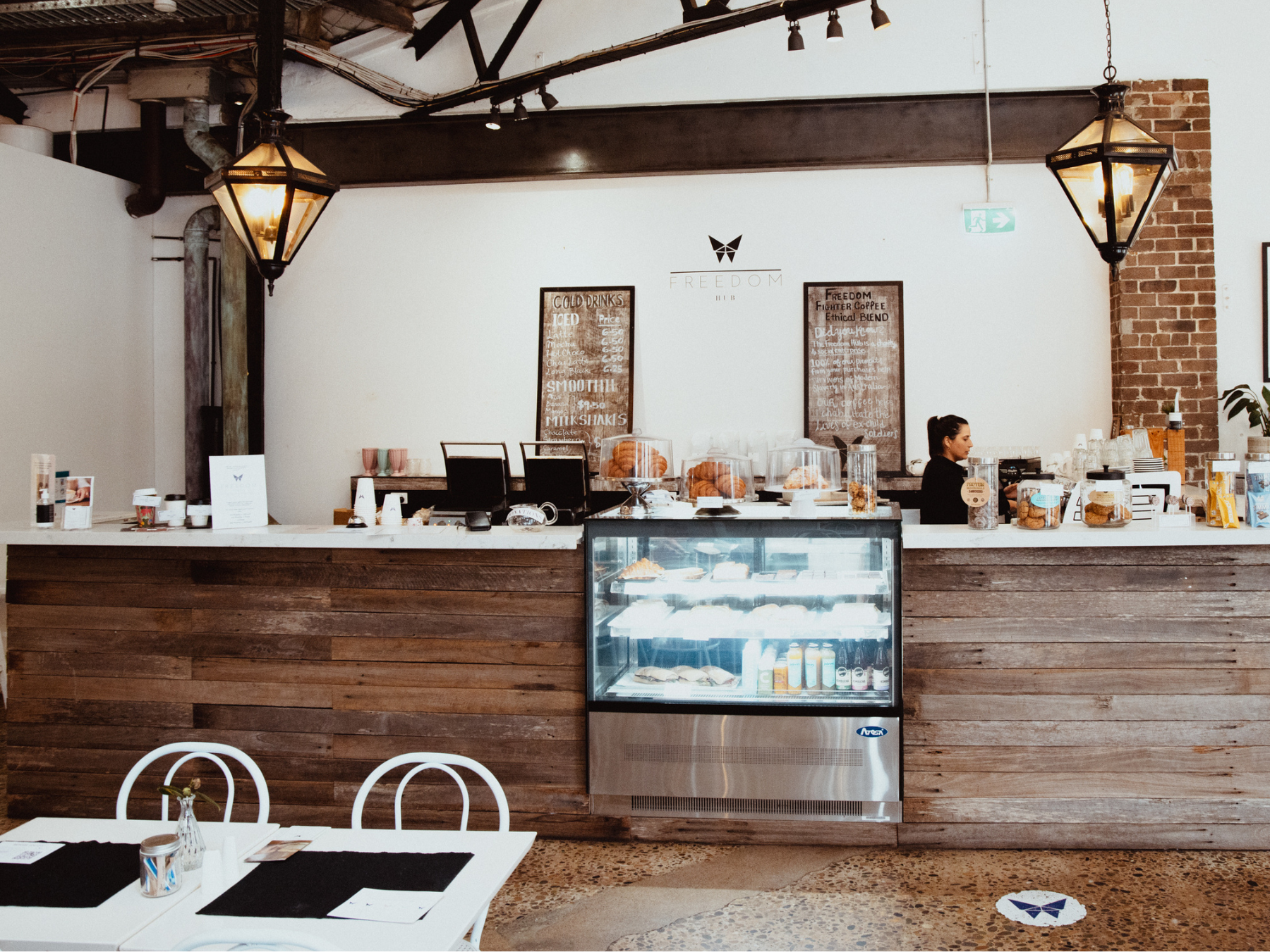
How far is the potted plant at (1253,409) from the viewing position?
5.75 meters

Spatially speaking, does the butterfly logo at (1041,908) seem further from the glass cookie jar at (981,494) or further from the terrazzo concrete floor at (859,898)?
the glass cookie jar at (981,494)

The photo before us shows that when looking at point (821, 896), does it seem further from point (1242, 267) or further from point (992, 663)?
point (1242, 267)

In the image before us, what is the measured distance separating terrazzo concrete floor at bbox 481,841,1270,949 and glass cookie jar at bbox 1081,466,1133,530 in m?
1.18

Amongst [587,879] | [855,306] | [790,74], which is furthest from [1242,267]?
[587,879]

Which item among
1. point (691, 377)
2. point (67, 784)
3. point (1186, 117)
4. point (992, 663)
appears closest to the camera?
point (992, 663)

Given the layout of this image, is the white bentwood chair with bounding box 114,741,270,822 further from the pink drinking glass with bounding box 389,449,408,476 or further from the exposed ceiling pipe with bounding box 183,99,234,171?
the exposed ceiling pipe with bounding box 183,99,234,171

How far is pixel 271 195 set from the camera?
3164 millimetres

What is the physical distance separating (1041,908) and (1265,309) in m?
4.80

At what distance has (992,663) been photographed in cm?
345

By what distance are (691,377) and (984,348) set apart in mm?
1949

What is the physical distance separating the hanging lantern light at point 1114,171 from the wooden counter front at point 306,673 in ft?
6.93

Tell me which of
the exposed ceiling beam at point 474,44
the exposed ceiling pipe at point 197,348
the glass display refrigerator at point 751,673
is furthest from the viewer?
the exposed ceiling pipe at point 197,348

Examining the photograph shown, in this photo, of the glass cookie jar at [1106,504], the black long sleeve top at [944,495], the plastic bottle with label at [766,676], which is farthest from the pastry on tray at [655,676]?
the glass cookie jar at [1106,504]

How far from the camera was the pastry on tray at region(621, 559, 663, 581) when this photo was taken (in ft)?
11.9
